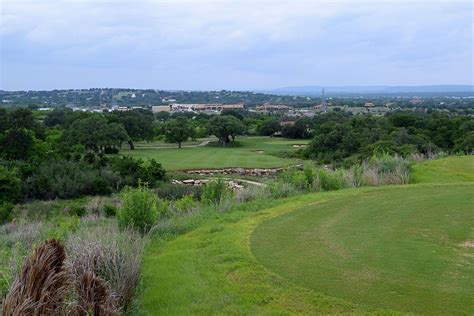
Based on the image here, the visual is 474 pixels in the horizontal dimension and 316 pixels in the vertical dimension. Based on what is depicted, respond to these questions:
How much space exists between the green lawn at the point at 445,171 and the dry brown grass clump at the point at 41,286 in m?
14.0

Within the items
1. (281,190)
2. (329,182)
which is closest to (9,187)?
(281,190)

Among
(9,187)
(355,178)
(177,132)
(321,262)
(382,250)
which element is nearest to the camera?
(321,262)

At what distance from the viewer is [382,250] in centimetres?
844

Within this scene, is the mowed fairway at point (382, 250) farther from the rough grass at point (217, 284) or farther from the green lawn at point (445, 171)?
the green lawn at point (445, 171)

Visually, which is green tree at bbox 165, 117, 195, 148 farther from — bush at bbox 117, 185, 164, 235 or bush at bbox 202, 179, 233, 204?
bush at bbox 117, 185, 164, 235

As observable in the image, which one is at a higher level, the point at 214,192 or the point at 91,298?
the point at 91,298

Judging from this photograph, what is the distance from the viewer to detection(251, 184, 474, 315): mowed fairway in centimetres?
659

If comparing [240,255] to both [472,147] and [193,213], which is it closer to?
[193,213]

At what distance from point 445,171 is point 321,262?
39.6 ft

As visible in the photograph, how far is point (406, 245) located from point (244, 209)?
5.15m

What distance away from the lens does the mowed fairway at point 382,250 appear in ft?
21.6

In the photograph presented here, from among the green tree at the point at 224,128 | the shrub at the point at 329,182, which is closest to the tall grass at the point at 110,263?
the shrub at the point at 329,182

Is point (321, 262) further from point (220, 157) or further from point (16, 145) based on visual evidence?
point (220, 157)

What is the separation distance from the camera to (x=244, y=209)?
13.1 m
